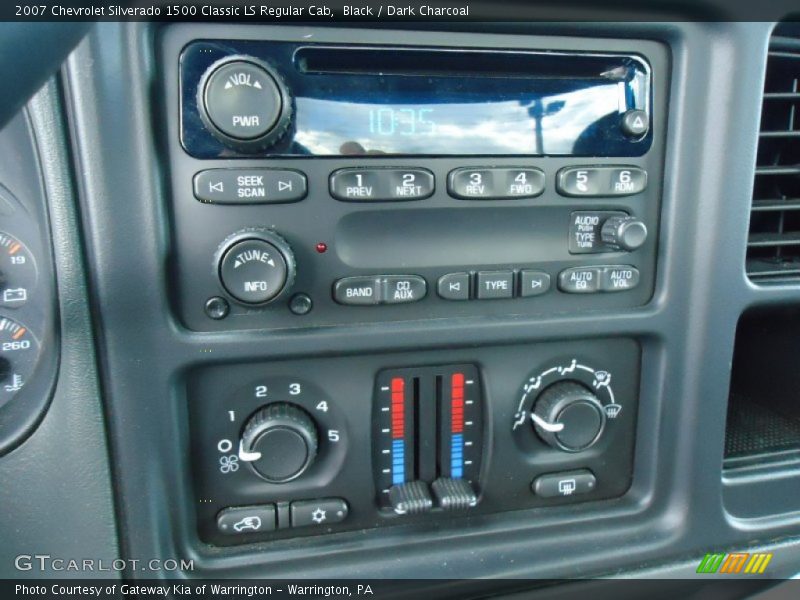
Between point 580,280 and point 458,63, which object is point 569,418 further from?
point 458,63

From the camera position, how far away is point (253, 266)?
64cm

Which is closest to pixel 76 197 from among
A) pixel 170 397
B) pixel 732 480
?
pixel 170 397

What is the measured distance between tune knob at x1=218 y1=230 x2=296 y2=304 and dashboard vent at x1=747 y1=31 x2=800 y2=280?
1.96 feet

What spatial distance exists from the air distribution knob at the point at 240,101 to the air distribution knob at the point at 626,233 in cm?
40

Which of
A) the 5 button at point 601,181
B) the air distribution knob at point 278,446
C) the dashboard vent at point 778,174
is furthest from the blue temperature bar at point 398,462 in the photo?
the dashboard vent at point 778,174

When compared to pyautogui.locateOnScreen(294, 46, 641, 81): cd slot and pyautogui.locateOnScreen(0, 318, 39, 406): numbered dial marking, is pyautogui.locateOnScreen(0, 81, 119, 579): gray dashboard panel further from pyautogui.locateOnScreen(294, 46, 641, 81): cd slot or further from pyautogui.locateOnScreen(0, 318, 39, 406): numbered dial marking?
pyautogui.locateOnScreen(294, 46, 641, 81): cd slot

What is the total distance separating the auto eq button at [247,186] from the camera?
2.09ft

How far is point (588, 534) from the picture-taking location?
81cm

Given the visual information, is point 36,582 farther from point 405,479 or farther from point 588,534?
point 588,534

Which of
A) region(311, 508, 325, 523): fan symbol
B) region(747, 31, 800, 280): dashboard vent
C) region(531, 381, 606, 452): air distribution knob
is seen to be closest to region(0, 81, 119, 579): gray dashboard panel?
region(311, 508, 325, 523): fan symbol

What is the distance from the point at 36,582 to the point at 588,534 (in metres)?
0.67

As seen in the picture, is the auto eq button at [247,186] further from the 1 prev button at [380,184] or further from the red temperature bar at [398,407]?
the red temperature bar at [398,407]

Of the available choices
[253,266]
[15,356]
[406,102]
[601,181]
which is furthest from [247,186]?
[601,181]

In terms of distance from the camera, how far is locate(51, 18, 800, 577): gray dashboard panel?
2.02ft
